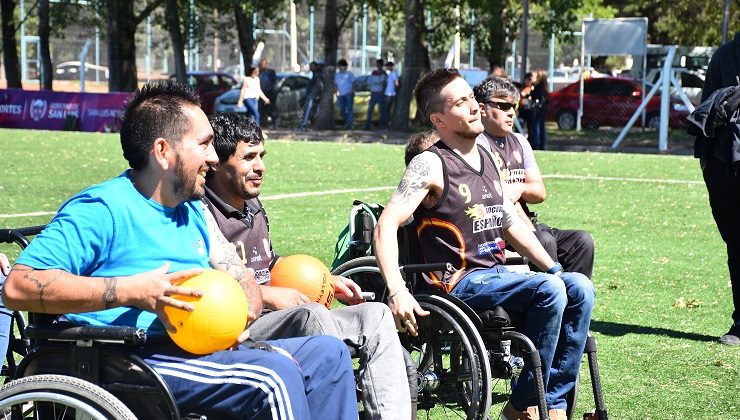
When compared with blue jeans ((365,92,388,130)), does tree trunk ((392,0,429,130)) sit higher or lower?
higher

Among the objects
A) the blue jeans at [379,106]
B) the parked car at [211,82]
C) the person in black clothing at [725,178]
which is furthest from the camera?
the parked car at [211,82]

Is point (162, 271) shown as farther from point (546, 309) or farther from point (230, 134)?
point (546, 309)

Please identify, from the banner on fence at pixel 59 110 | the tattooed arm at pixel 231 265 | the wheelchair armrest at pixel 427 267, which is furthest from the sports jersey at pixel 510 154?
the banner on fence at pixel 59 110

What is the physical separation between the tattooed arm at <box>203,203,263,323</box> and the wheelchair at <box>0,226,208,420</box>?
0.61m

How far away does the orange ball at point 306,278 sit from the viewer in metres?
5.20

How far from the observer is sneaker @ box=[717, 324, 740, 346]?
7602 mm

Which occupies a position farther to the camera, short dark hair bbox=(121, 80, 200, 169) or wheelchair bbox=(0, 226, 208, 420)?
short dark hair bbox=(121, 80, 200, 169)

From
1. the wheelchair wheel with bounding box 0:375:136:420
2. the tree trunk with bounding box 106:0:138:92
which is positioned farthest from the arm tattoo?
the tree trunk with bounding box 106:0:138:92

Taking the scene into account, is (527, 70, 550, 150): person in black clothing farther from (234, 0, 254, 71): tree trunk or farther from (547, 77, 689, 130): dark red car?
(234, 0, 254, 71): tree trunk

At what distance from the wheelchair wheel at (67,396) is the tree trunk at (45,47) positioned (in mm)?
37674

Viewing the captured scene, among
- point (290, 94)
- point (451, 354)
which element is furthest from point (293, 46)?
point (451, 354)

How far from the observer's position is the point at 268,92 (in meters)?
34.8

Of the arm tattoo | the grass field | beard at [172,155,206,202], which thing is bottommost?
the grass field

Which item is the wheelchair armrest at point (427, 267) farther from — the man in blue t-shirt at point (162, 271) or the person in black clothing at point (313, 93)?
the person in black clothing at point (313, 93)
